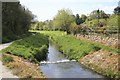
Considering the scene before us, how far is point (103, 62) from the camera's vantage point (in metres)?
27.7

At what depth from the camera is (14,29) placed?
202 feet

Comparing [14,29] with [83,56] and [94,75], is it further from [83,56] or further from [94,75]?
[94,75]

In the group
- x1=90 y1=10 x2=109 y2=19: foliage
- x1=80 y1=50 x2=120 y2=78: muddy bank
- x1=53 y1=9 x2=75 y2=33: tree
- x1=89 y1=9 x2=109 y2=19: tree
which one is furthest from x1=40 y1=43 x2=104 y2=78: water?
x1=89 y1=9 x2=109 y2=19: tree

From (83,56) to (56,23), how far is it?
2464 inches

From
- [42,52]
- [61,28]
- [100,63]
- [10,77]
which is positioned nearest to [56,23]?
[61,28]

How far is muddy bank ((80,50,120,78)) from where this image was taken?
23.9 meters

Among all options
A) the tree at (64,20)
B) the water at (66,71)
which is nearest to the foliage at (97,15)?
the tree at (64,20)

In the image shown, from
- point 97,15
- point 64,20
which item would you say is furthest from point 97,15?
point 64,20

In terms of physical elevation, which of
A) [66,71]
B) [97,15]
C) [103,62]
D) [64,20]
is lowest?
[66,71]

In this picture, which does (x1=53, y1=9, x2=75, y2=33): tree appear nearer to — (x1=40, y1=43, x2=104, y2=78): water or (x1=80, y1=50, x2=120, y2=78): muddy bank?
(x1=80, y1=50, x2=120, y2=78): muddy bank

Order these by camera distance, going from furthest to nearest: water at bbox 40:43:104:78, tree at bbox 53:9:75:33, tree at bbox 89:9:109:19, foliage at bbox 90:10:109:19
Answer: tree at bbox 89:9:109:19
foliage at bbox 90:10:109:19
tree at bbox 53:9:75:33
water at bbox 40:43:104:78

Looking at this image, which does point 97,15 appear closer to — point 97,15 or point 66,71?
point 97,15

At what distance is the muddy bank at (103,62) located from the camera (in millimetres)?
23930

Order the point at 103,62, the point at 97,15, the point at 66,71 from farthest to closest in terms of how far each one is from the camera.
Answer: the point at 97,15, the point at 103,62, the point at 66,71
